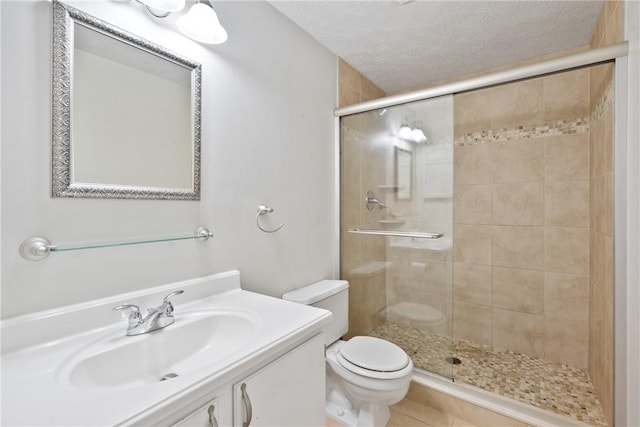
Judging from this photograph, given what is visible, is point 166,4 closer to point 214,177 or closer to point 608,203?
point 214,177

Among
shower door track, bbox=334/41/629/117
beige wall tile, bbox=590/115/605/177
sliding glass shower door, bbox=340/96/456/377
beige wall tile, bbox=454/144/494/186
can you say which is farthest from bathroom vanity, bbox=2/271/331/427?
beige wall tile, bbox=454/144/494/186

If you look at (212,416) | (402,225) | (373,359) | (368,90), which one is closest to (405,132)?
(402,225)

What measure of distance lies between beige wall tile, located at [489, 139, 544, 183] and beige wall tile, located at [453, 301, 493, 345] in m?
1.04

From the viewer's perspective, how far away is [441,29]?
1.75 m

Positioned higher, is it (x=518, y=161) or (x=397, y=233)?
(x=518, y=161)

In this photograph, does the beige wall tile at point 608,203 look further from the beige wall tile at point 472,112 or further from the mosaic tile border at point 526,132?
the beige wall tile at point 472,112

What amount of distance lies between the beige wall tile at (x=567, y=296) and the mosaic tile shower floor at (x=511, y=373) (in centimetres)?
36

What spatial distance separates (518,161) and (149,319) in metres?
2.50

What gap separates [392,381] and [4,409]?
1335 millimetres

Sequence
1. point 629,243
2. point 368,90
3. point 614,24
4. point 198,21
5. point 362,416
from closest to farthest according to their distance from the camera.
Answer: point 198,21 → point 629,243 → point 614,24 → point 362,416 → point 368,90

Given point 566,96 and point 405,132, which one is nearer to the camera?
point 405,132

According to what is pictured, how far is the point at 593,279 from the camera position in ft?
6.05

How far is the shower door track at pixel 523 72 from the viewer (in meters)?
1.23

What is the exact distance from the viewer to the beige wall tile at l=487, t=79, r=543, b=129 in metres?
2.10
